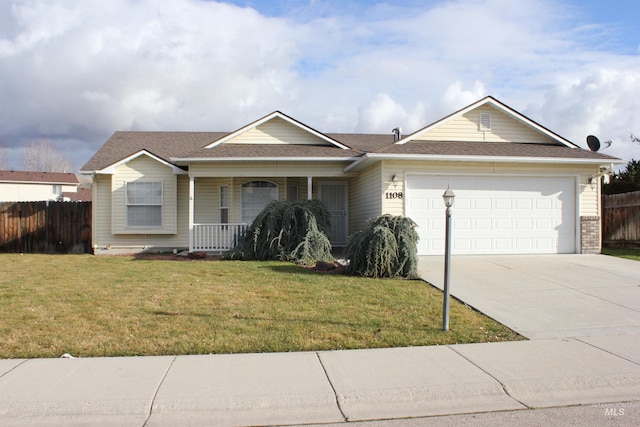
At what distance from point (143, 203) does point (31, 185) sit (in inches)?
1434

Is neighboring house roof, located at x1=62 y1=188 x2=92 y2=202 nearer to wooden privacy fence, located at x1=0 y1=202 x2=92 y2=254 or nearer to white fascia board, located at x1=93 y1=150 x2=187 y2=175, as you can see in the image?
wooden privacy fence, located at x1=0 y1=202 x2=92 y2=254

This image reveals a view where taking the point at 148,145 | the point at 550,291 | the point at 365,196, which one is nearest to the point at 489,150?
the point at 365,196

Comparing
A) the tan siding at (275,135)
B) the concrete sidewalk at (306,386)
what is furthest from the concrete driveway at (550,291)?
the tan siding at (275,135)

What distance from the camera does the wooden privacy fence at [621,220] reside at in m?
17.2

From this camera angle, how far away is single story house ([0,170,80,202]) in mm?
44156

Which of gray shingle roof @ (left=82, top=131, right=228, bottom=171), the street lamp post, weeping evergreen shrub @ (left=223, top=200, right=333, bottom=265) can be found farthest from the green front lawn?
gray shingle roof @ (left=82, top=131, right=228, bottom=171)

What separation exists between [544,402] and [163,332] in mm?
4506

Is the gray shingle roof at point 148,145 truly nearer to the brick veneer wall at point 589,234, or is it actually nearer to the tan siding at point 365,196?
the tan siding at point 365,196

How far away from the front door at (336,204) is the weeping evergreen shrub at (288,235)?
366cm

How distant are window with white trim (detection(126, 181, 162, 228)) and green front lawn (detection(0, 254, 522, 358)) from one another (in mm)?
5562

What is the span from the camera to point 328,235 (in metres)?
13.7

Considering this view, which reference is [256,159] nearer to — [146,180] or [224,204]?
[224,204]

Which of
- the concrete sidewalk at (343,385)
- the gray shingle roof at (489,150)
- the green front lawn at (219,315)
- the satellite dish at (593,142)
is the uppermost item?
the satellite dish at (593,142)

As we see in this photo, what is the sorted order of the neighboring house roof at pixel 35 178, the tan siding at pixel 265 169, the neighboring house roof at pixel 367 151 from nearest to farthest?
the neighboring house roof at pixel 367 151 → the tan siding at pixel 265 169 → the neighboring house roof at pixel 35 178
